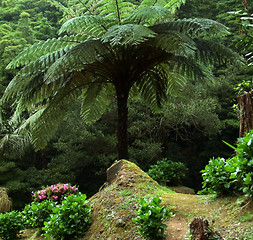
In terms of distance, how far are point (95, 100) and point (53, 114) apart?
1119 mm

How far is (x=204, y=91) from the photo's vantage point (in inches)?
354

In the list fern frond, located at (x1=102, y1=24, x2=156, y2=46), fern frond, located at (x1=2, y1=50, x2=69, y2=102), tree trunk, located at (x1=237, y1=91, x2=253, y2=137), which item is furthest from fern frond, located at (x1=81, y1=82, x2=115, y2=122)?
tree trunk, located at (x1=237, y1=91, x2=253, y2=137)

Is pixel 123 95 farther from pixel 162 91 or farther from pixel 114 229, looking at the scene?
pixel 114 229

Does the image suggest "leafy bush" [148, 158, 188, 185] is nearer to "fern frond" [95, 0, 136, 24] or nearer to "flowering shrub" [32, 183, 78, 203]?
"flowering shrub" [32, 183, 78, 203]

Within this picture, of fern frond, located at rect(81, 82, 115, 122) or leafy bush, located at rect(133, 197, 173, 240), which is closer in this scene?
leafy bush, located at rect(133, 197, 173, 240)

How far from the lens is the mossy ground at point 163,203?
196 centimetres

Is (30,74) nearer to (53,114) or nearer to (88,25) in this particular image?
(53,114)

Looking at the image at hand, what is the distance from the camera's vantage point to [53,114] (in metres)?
4.67

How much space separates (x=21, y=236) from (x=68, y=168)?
171 inches

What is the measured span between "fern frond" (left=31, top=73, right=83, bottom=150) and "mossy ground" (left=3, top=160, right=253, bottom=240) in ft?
5.36

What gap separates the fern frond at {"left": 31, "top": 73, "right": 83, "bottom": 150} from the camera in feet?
14.9

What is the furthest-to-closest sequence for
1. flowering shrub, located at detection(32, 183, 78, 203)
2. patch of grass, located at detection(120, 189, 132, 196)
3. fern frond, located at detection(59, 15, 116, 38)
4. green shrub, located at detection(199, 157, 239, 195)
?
flowering shrub, located at detection(32, 183, 78, 203) < fern frond, located at detection(59, 15, 116, 38) < patch of grass, located at detection(120, 189, 132, 196) < green shrub, located at detection(199, 157, 239, 195)

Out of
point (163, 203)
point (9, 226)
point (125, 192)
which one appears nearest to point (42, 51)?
point (125, 192)

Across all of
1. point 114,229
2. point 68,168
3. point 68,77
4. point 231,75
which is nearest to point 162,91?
point 68,77
